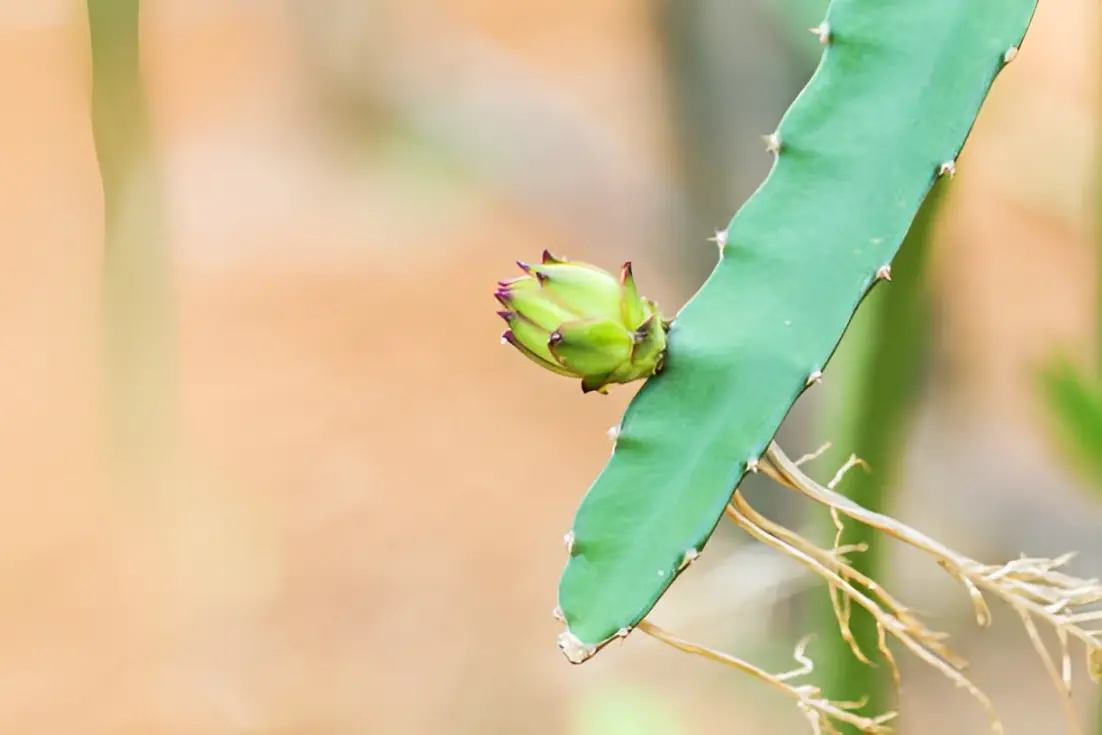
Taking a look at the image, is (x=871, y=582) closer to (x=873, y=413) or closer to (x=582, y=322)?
(x=582, y=322)

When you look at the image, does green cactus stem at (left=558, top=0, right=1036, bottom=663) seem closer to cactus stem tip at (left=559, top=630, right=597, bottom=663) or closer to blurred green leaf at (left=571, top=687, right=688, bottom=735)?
cactus stem tip at (left=559, top=630, right=597, bottom=663)

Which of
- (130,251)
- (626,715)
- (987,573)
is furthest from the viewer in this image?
(626,715)

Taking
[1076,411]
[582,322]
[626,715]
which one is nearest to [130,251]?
[582,322]

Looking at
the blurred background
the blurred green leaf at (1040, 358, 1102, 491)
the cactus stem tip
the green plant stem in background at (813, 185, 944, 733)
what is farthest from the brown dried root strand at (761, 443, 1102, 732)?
the blurred background

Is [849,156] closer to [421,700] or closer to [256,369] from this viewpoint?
[421,700]

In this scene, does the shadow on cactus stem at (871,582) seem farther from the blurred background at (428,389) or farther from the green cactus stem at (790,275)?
the blurred background at (428,389)

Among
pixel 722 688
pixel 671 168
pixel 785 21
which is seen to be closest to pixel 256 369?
pixel 671 168
